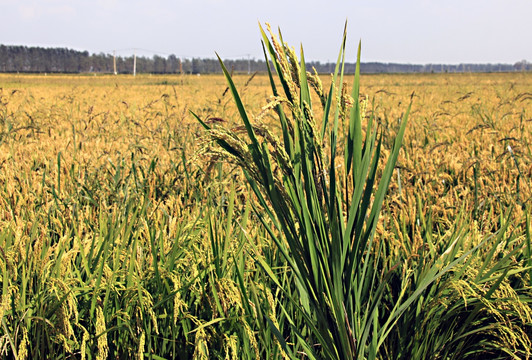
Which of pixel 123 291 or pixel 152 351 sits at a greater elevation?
pixel 123 291

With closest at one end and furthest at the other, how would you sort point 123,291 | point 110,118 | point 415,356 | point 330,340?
point 330,340 → point 415,356 → point 123,291 → point 110,118

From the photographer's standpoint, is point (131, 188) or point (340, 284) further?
point (131, 188)

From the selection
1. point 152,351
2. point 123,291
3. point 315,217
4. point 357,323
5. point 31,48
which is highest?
point 31,48

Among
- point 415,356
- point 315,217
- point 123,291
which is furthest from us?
point 123,291

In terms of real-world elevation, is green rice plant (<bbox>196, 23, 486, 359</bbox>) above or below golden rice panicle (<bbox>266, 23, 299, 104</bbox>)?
below

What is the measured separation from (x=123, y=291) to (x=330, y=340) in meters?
0.91

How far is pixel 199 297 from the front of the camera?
5.54 feet

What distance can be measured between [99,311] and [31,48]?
508ft

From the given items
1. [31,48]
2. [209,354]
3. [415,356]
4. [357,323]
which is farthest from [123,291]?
[31,48]

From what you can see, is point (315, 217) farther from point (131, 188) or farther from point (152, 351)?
point (131, 188)

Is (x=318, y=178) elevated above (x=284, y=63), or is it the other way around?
(x=284, y=63)

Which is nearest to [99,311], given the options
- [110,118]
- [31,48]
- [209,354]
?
[209,354]

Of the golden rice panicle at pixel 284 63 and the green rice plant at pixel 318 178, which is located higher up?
the golden rice panicle at pixel 284 63

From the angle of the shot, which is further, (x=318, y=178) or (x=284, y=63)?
(x=318, y=178)
